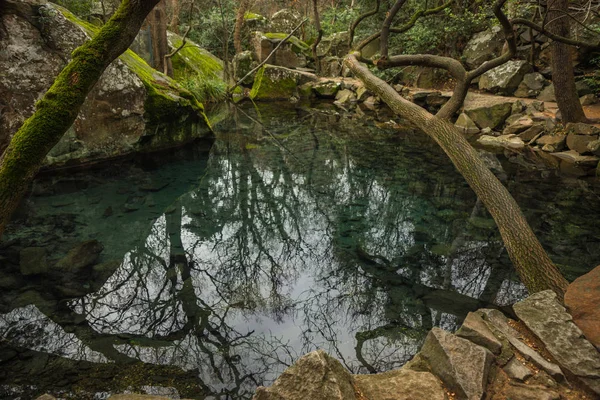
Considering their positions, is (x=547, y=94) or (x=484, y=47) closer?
(x=547, y=94)

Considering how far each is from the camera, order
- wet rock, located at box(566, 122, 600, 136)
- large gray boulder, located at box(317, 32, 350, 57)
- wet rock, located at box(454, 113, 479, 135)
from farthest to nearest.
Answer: large gray boulder, located at box(317, 32, 350, 57), wet rock, located at box(454, 113, 479, 135), wet rock, located at box(566, 122, 600, 136)

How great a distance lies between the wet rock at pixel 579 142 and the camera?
8.91m

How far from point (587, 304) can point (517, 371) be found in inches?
31.3

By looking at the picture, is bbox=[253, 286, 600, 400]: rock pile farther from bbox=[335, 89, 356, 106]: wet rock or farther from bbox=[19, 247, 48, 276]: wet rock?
bbox=[335, 89, 356, 106]: wet rock

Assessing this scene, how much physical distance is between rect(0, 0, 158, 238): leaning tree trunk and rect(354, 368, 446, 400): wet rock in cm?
237

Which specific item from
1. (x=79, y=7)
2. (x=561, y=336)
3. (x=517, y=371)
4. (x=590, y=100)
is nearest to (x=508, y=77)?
(x=590, y=100)

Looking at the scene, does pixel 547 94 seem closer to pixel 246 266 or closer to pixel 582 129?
pixel 582 129

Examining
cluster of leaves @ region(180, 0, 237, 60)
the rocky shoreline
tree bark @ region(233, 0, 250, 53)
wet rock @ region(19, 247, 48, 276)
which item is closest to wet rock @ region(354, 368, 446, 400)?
the rocky shoreline

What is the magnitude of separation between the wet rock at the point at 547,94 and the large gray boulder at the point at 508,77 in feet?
2.80

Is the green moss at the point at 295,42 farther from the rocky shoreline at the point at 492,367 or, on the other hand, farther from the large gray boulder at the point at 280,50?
the rocky shoreline at the point at 492,367

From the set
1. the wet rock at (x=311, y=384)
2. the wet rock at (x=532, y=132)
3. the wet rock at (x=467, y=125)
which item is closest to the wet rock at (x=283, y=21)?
the wet rock at (x=467, y=125)

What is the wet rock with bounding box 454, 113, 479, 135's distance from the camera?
12020 millimetres

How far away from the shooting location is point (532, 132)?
1053 centimetres

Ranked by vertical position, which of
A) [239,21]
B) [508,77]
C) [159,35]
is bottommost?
[508,77]
